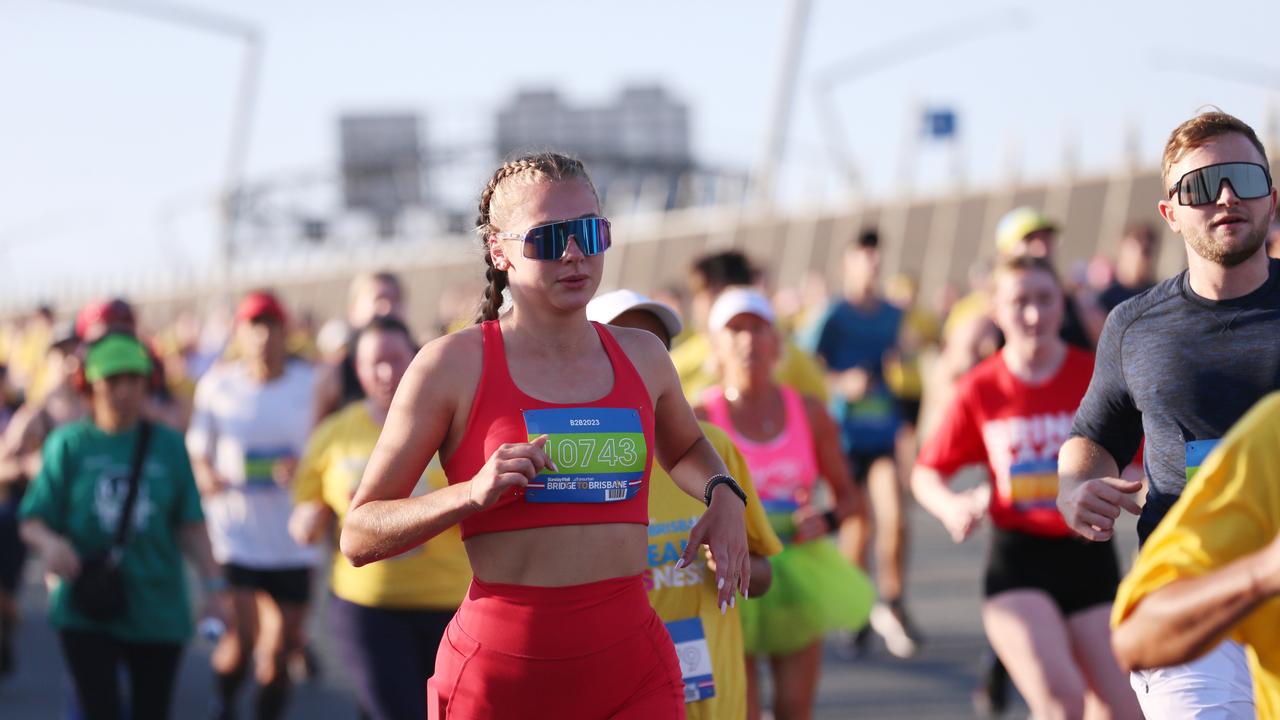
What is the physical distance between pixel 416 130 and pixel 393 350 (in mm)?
84497

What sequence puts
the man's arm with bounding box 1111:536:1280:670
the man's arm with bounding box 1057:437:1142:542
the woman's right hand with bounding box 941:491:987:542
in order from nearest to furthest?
the man's arm with bounding box 1111:536:1280:670 → the man's arm with bounding box 1057:437:1142:542 → the woman's right hand with bounding box 941:491:987:542

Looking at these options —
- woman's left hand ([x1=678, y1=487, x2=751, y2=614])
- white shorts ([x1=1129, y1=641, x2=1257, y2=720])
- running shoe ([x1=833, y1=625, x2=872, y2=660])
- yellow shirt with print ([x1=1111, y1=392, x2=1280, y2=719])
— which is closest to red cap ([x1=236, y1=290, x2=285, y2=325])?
running shoe ([x1=833, y1=625, x2=872, y2=660])

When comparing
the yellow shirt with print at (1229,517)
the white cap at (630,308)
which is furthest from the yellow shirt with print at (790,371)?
the yellow shirt with print at (1229,517)

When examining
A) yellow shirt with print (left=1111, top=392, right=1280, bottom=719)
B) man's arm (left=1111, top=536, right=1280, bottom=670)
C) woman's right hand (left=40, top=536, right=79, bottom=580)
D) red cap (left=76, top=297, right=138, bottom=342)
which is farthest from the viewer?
red cap (left=76, top=297, right=138, bottom=342)

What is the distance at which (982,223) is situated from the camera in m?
32.8

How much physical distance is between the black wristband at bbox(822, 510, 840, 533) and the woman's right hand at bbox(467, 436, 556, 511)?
2.75 m

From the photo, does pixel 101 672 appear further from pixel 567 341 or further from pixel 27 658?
pixel 27 658

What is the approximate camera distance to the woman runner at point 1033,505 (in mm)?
5652

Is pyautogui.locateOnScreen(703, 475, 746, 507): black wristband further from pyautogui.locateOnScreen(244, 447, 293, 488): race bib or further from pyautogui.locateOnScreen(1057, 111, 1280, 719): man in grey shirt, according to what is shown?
pyautogui.locateOnScreen(244, 447, 293, 488): race bib

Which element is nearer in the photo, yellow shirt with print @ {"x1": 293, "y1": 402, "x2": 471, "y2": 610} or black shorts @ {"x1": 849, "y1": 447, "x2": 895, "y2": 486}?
yellow shirt with print @ {"x1": 293, "y1": 402, "x2": 471, "y2": 610}

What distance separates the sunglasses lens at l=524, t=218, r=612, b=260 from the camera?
11.8ft

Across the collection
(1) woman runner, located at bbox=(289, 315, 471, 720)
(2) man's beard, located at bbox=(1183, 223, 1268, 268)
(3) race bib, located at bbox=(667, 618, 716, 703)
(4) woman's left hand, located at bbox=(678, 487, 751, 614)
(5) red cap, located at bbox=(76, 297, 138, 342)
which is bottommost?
(1) woman runner, located at bbox=(289, 315, 471, 720)

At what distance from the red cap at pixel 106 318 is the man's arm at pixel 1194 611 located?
5.65 metres

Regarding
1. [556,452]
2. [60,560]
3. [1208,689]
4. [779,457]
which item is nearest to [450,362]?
[556,452]
